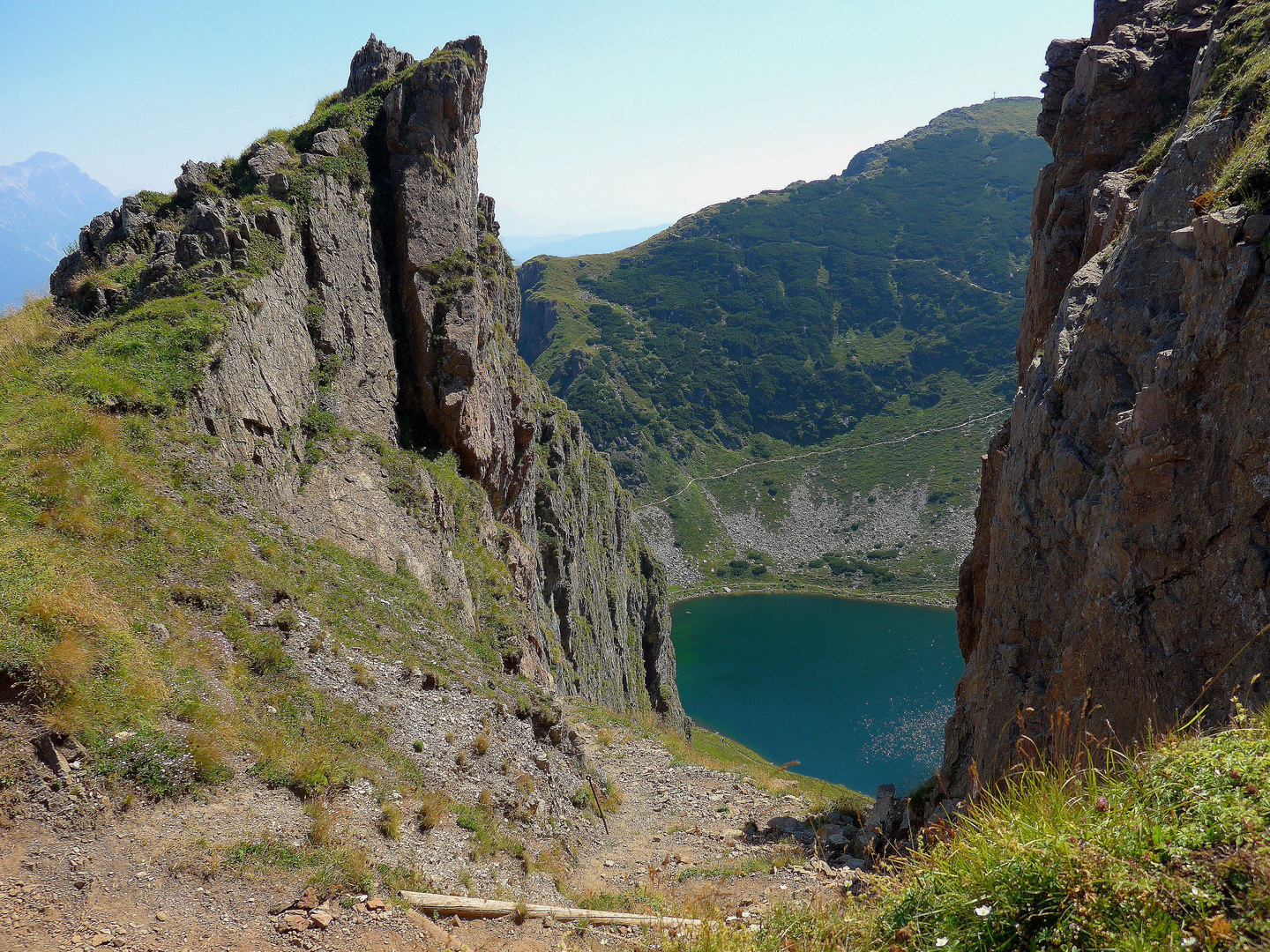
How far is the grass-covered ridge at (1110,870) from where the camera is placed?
3.96 m

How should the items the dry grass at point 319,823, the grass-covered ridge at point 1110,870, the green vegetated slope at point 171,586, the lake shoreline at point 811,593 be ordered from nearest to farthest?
1. the grass-covered ridge at point 1110,870
2. the green vegetated slope at point 171,586
3. the dry grass at point 319,823
4. the lake shoreline at point 811,593

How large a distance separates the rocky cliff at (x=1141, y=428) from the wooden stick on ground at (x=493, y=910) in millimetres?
5595

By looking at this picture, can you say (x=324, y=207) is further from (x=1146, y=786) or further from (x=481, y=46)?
(x=1146, y=786)

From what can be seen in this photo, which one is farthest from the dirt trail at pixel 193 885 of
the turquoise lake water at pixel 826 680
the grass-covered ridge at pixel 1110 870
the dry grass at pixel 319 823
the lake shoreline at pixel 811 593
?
the lake shoreline at pixel 811 593

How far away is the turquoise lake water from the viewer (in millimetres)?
84062

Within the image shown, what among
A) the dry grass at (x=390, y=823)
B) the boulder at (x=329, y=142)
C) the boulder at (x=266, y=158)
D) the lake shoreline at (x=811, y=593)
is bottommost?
the lake shoreline at (x=811, y=593)

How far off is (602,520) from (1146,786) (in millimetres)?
58333

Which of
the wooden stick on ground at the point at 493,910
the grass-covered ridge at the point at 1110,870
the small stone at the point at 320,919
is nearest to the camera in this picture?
the grass-covered ridge at the point at 1110,870

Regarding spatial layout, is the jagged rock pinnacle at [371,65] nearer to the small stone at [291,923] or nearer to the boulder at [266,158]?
the boulder at [266,158]

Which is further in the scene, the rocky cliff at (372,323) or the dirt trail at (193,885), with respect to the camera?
the rocky cliff at (372,323)

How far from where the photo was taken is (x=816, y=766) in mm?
80188

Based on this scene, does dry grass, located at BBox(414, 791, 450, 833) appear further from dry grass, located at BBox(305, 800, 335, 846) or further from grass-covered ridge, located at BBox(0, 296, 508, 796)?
dry grass, located at BBox(305, 800, 335, 846)

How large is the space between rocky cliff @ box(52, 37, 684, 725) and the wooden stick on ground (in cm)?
1195

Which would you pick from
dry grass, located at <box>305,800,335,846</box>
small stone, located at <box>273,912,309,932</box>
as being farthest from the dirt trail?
dry grass, located at <box>305,800,335,846</box>
